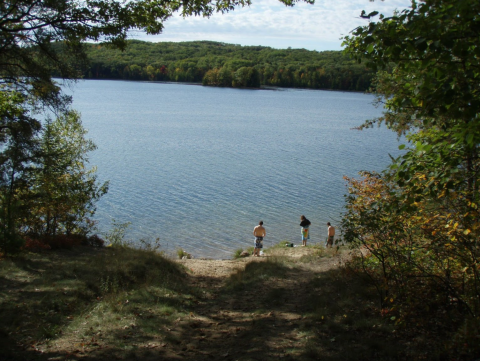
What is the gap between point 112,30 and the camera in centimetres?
958

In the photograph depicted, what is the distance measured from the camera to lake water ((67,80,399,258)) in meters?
22.0

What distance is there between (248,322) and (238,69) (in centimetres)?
13942

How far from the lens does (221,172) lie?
33156mm

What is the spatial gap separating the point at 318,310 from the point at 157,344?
3.08m

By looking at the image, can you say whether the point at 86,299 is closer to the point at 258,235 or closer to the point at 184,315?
the point at 184,315

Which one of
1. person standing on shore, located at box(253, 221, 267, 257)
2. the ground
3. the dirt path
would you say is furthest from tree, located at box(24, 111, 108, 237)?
person standing on shore, located at box(253, 221, 267, 257)

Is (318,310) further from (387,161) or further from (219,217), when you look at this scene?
(387,161)

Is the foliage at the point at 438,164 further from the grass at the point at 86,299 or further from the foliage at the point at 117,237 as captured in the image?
the foliage at the point at 117,237

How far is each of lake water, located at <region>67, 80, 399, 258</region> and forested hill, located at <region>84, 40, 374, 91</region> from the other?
243ft

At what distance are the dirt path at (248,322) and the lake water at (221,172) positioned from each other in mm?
8284

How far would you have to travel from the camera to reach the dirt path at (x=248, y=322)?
614 centimetres

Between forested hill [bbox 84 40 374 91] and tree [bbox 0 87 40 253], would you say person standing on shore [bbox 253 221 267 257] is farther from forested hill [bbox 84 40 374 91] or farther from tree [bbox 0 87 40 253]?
forested hill [bbox 84 40 374 91]

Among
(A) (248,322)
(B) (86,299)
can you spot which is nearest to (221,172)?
(B) (86,299)

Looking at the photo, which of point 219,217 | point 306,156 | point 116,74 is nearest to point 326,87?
point 116,74
